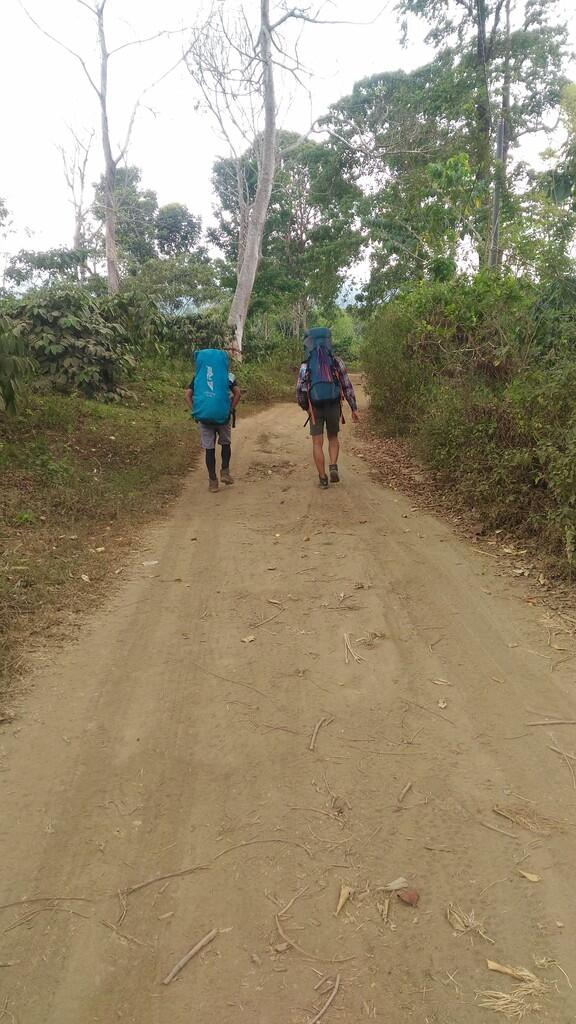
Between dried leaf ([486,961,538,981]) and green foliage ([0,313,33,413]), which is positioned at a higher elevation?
green foliage ([0,313,33,413])

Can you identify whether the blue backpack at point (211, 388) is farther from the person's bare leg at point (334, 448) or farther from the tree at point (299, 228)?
the tree at point (299, 228)

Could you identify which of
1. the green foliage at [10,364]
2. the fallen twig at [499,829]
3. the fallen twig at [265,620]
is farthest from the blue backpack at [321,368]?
the fallen twig at [499,829]

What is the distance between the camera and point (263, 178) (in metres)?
17.3

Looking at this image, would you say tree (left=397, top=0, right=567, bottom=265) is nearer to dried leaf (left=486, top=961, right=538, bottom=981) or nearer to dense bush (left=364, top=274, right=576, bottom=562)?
dense bush (left=364, top=274, right=576, bottom=562)

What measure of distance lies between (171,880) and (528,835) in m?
1.34

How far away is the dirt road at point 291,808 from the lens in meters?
1.81

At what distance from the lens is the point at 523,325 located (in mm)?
7539

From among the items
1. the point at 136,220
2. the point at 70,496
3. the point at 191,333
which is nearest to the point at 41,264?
the point at 136,220

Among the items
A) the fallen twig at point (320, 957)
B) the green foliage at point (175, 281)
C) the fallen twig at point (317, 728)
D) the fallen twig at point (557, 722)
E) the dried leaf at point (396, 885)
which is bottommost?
the fallen twig at point (320, 957)

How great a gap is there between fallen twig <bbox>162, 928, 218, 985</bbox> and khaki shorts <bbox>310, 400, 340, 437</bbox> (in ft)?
18.1

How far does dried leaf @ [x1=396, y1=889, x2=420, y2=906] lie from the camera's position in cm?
203

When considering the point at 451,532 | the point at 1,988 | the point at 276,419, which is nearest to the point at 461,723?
the point at 1,988

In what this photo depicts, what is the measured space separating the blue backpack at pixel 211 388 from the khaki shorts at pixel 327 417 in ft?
3.47

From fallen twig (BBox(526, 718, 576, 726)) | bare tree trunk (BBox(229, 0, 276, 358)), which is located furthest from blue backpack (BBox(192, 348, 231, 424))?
bare tree trunk (BBox(229, 0, 276, 358))
